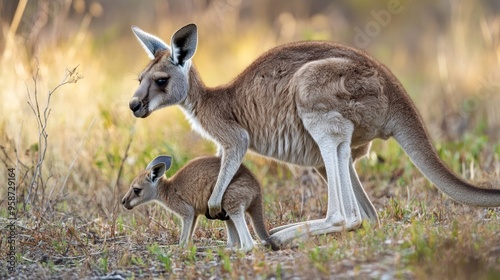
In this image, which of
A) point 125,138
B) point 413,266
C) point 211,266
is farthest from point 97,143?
point 413,266

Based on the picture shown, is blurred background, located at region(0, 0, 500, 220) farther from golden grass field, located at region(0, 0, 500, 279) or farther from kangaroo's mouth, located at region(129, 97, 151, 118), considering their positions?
kangaroo's mouth, located at region(129, 97, 151, 118)

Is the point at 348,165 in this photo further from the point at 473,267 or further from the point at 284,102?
the point at 473,267

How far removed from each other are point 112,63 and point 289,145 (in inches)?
354

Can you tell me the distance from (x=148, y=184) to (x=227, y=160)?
767mm

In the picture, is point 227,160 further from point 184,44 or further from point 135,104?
point 184,44

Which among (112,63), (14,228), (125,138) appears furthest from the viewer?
(112,63)

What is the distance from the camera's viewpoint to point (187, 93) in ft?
25.1

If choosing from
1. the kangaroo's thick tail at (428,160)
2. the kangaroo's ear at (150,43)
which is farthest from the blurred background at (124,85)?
the kangaroo's thick tail at (428,160)

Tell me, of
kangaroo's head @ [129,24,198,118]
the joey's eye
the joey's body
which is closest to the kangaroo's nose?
kangaroo's head @ [129,24,198,118]

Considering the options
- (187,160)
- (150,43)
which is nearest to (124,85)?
(187,160)

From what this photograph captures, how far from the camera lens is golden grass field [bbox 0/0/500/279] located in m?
6.18

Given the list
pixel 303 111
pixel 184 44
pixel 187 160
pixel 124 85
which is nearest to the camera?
pixel 303 111

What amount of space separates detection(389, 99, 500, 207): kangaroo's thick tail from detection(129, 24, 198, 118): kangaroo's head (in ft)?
5.79

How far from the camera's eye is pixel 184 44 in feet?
24.7
